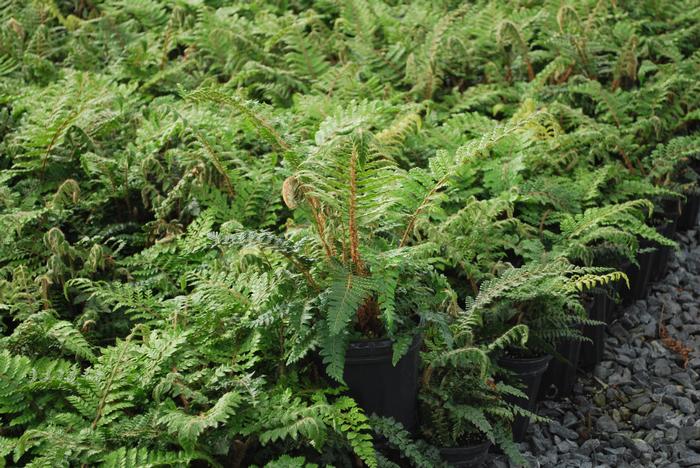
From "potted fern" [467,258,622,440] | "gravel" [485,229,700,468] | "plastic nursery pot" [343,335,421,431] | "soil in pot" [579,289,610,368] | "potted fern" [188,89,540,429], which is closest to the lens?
"potted fern" [188,89,540,429]

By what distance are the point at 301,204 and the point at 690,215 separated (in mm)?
3330

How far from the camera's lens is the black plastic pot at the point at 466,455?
9.47 ft

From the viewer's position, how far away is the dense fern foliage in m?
2.60

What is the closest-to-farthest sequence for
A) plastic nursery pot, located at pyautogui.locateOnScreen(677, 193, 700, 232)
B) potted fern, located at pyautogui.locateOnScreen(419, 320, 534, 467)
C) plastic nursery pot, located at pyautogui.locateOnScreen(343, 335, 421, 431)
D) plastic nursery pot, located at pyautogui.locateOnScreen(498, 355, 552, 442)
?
1. plastic nursery pot, located at pyautogui.locateOnScreen(343, 335, 421, 431)
2. potted fern, located at pyautogui.locateOnScreen(419, 320, 534, 467)
3. plastic nursery pot, located at pyautogui.locateOnScreen(498, 355, 552, 442)
4. plastic nursery pot, located at pyautogui.locateOnScreen(677, 193, 700, 232)

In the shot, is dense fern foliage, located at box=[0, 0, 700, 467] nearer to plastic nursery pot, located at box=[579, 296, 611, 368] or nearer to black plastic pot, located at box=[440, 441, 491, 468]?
black plastic pot, located at box=[440, 441, 491, 468]

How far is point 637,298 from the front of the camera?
4547 millimetres

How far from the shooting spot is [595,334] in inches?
156

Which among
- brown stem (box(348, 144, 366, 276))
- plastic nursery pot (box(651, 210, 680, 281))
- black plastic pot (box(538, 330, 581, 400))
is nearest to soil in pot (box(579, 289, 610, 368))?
black plastic pot (box(538, 330, 581, 400))

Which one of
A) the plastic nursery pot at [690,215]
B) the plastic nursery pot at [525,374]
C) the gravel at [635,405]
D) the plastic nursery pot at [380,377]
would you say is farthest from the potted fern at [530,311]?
the plastic nursery pot at [690,215]

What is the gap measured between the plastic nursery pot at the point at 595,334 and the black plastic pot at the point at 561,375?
0.12 metres

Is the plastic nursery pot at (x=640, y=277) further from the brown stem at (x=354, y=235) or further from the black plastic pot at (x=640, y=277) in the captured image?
the brown stem at (x=354, y=235)

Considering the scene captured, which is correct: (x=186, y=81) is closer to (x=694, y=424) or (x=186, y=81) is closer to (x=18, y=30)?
(x=18, y=30)

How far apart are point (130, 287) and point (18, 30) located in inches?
114

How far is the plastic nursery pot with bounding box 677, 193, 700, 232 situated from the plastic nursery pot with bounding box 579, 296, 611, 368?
4.15 feet
